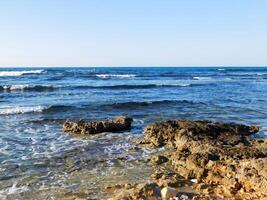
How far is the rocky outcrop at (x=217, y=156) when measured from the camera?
24.0 feet

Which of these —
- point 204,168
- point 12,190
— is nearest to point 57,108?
point 12,190

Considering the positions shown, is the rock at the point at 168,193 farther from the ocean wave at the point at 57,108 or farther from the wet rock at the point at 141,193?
the ocean wave at the point at 57,108

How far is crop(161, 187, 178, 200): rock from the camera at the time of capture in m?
7.23

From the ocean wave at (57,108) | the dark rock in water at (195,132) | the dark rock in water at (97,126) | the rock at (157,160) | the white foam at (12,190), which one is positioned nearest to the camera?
the white foam at (12,190)

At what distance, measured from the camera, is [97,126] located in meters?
14.2

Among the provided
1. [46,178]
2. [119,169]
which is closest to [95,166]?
[119,169]

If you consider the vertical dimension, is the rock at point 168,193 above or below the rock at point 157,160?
above

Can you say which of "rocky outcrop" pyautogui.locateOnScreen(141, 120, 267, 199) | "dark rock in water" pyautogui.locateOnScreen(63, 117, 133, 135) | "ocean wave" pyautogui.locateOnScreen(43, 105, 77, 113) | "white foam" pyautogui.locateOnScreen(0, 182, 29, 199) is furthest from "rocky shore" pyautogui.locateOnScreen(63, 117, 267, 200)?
"ocean wave" pyautogui.locateOnScreen(43, 105, 77, 113)

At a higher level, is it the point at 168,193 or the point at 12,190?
the point at 168,193

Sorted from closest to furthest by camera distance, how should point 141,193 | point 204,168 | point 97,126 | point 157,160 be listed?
point 141,193 < point 204,168 < point 157,160 < point 97,126

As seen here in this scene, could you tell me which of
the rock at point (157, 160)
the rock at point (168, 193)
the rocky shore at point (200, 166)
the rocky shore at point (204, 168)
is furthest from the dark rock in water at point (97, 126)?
the rock at point (168, 193)

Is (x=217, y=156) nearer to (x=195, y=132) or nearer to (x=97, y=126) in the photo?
(x=195, y=132)

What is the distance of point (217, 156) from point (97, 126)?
624 centimetres

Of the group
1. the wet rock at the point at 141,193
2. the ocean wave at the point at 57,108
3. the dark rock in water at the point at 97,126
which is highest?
the wet rock at the point at 141,193
